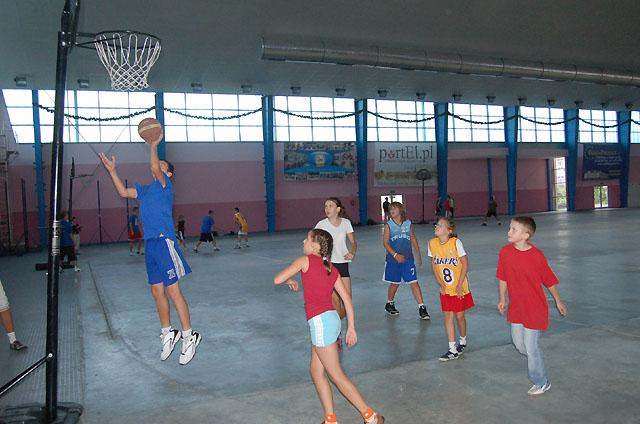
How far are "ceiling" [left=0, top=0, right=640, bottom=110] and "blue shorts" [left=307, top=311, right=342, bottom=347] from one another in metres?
13.6

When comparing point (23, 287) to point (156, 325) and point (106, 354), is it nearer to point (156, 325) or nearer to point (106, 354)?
point (156, 325)

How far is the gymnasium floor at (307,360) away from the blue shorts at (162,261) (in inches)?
47.6

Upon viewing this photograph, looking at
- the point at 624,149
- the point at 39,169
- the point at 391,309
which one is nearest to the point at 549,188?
the point at 624,149

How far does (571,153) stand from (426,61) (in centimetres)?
2531

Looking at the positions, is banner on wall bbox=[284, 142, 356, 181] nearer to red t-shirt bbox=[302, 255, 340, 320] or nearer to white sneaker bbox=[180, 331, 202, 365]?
white sneaker bbox=[180, 331, 202, 365]

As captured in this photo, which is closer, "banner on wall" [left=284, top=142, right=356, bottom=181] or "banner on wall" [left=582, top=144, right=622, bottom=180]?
"banner on wall" [left=284, top=142, right=356, bottom=181]

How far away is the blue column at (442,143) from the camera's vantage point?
35.5m

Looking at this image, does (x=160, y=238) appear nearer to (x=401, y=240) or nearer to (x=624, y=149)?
(x=401, y=240)

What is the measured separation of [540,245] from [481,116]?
22.3m

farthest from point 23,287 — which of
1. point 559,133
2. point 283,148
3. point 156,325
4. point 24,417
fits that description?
point 559,133

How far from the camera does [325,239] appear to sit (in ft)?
13.9

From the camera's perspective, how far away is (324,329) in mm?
4105

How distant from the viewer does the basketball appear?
5031 mm

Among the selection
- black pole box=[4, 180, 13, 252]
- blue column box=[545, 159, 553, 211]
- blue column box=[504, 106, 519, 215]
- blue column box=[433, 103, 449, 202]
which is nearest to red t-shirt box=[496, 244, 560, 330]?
black pole box=[4, 180, 13, 252]
